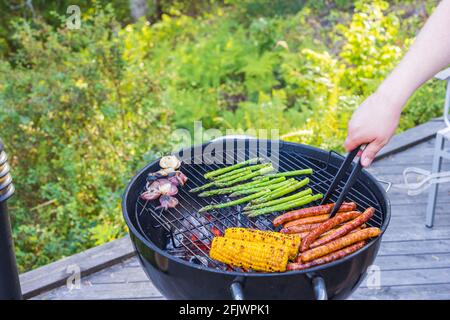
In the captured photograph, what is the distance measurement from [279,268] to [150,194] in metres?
0.67

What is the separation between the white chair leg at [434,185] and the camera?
9.91 feet

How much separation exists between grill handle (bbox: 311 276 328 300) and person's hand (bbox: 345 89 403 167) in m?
0.45

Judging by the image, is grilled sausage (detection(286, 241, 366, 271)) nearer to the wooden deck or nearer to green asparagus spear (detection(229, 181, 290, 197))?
green asparagus spear (detection(229, 181, 290, 197))

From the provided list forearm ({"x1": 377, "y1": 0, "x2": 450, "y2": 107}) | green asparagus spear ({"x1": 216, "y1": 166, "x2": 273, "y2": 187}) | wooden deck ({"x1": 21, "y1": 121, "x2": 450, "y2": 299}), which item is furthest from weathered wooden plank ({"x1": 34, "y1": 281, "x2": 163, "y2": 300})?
forearm ({"x1": 377, "y1": 0, "x2": 450, "y2": 107})

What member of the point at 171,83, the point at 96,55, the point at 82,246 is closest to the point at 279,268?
the point at 82,246

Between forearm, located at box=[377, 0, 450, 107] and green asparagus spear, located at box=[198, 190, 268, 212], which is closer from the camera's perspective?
forearm, located at box=[377, 0, 450, 107]

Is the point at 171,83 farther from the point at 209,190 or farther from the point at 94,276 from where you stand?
the point at 209,190

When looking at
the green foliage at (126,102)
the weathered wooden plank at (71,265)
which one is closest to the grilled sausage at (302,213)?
the weathered wooden plank at (71,265)

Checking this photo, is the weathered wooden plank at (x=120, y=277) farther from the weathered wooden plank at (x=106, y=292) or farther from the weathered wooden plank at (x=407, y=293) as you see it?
the weathered wooden plank at (x=407, y=293)

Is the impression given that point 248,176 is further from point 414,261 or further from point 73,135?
point 73,135

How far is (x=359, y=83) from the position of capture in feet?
16.8

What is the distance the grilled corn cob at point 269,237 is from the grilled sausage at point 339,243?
42 mm

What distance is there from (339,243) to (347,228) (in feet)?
0.29

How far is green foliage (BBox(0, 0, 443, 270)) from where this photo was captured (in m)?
3.83
